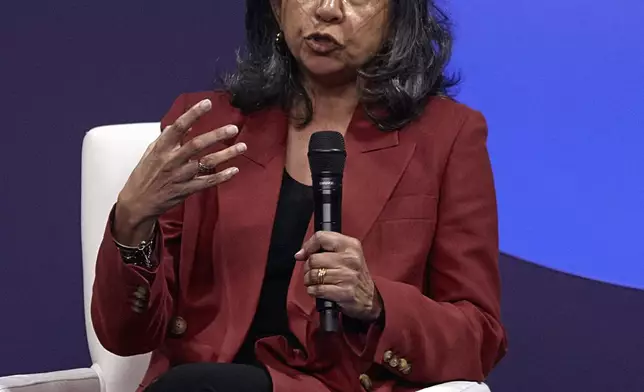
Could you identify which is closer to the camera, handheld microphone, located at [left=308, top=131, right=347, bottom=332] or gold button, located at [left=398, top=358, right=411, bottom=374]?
handheld microphone, located at [left=308, top=131, right=347, bottom=332]

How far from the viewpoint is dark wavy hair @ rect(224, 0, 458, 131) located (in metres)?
1.97

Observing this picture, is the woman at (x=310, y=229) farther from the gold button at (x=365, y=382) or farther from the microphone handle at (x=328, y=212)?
the microphone handle at (x=328, y=212)

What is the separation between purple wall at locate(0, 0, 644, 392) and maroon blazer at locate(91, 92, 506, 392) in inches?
34.4

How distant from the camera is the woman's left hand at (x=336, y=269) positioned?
1.54 m

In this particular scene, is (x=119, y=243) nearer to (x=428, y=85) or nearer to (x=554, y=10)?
(x=428, y=85)

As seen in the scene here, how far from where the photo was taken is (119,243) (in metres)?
1.73

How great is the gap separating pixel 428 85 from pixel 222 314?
0.53 m

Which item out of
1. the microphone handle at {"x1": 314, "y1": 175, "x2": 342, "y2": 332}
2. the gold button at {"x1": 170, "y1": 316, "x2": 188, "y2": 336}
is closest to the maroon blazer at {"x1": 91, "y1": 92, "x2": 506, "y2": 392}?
the gold button at {"x1": 170, "y1": 316, "x2": 188, "y2": 336}

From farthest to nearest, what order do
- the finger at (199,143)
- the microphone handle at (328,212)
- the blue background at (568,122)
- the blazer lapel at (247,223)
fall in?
the blue background at (568,122) → the blazer lapel at (247,223) → the finger at (199,143) → the microphone handle at (328,212)

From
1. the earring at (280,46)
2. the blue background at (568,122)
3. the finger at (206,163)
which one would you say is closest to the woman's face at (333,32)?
the earring at (280,46)

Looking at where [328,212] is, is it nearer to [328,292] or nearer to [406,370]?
[328,292]

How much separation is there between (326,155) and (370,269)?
15.2 inches

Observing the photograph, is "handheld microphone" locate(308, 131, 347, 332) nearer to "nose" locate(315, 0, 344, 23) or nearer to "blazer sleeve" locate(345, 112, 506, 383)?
"blazer sleeve" locate(345, 112, 506, 383)

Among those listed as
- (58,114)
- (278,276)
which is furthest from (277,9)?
(58,114)
